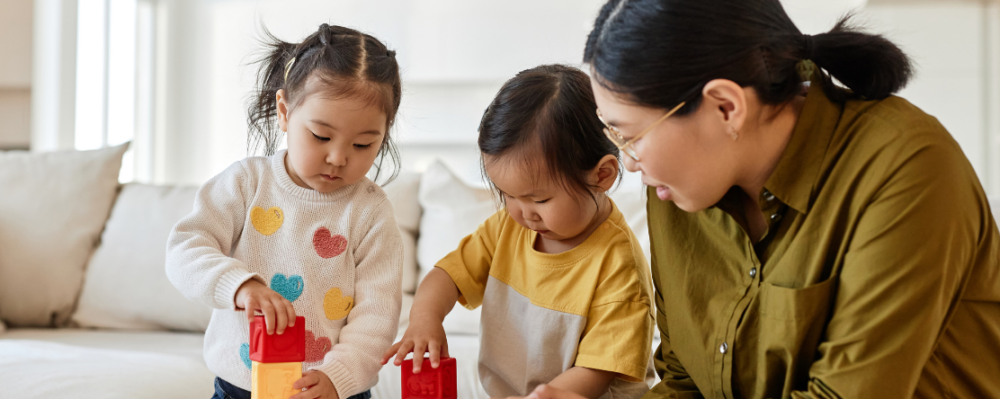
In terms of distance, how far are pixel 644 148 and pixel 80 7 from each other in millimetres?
3151

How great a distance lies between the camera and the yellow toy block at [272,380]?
899mm

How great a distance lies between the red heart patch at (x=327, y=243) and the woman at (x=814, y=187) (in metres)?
0.42

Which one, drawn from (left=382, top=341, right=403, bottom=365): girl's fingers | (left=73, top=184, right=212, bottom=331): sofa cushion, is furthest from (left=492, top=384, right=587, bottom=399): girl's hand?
(left=73, top=184, right=212, bottom=331): sofa cushion

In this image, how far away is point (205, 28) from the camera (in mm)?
3777

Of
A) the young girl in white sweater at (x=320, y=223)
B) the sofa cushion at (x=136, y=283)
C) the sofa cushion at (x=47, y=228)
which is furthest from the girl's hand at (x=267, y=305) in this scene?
the sofa cushion at (x=47, y=228)

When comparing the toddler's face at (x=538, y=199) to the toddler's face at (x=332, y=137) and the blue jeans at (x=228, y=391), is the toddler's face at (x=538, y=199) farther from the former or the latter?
the blue jeans at (x=228, y=391)

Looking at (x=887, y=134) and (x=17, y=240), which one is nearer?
(x=887, y=134)

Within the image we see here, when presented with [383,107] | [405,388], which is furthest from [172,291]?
[405,388]

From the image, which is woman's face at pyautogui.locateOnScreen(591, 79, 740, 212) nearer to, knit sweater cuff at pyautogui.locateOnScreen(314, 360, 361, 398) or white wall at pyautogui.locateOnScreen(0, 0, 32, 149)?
knit sweater cuff at pyautogui.locateOnScreen(314, 360, 361, 398)

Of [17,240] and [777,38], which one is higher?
[777,38]

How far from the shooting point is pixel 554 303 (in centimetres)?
116

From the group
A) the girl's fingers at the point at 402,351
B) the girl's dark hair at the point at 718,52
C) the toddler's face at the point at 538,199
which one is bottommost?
the girl's fingers at the point at 402,351

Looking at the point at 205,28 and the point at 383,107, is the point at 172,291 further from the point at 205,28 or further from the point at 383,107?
the point at 205,28

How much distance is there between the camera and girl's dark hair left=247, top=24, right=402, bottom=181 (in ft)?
3.75
